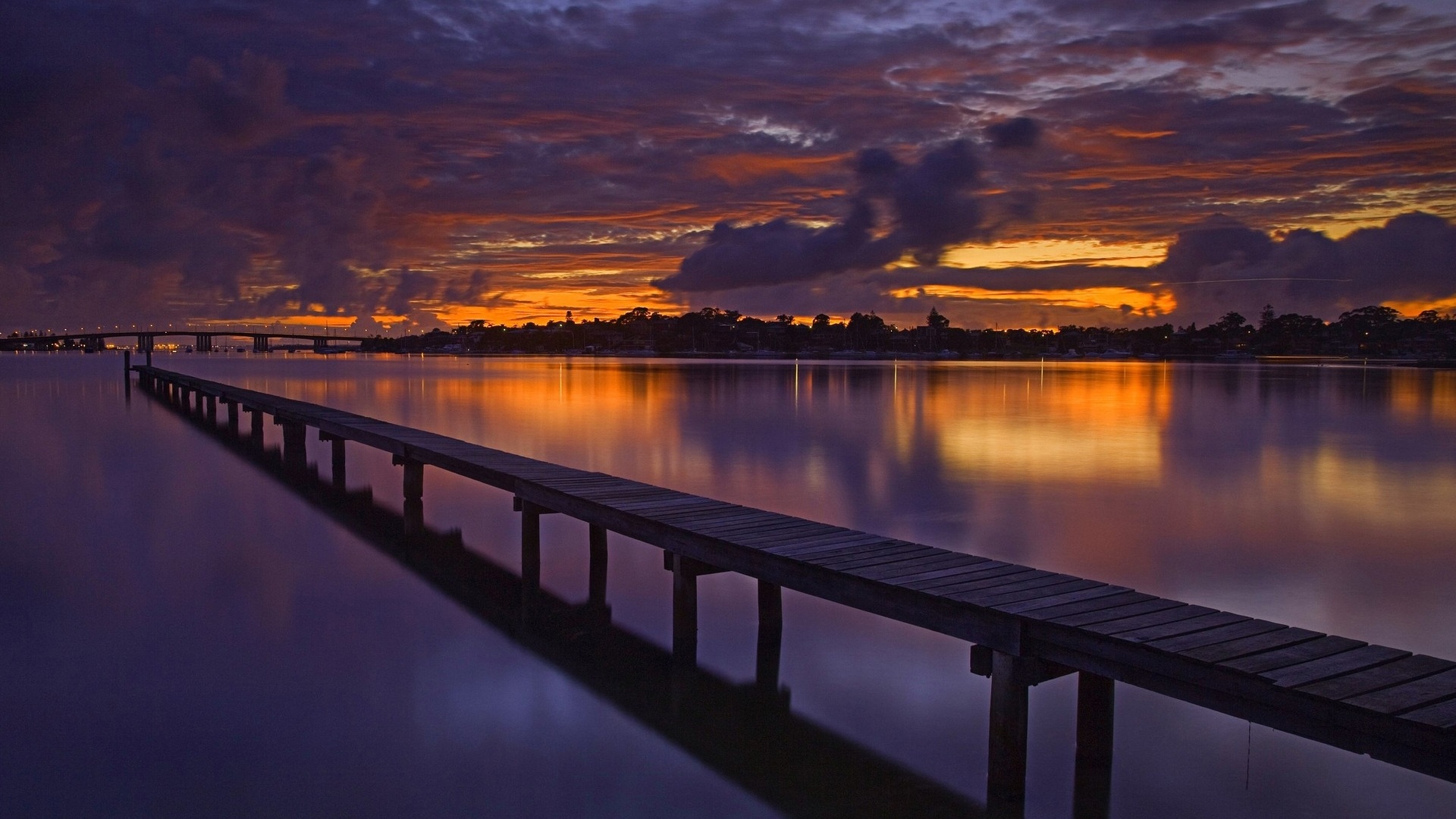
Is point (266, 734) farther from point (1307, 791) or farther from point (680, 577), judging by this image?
point (1307, 791)

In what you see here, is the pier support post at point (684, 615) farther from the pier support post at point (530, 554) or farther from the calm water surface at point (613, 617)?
the pier support post at point (530, 554)

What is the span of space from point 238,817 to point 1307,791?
586 cm

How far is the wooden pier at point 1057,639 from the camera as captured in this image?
4062 millimetres

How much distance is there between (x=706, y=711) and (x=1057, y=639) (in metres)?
2.87

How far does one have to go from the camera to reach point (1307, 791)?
5.75m

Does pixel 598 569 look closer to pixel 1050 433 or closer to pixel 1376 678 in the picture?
pixel 1376 678

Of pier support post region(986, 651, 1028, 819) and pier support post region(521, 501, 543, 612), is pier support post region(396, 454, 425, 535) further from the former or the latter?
pier support post region(986, 651, 1028, 819)

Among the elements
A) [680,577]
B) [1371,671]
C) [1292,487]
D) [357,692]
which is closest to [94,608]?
[357,692]

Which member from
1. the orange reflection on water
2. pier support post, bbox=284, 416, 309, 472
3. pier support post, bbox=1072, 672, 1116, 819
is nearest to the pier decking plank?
pier support post, bbox=1072, 672, 1116, 819

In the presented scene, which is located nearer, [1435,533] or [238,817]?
[238,817]

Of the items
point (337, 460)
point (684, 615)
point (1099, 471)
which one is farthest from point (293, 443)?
point (1099, 471)

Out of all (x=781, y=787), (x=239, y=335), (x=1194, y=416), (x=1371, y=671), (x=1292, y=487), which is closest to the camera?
(x=1371, y=671)

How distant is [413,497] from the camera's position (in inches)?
511

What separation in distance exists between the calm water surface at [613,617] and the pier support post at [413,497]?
0.60 m
